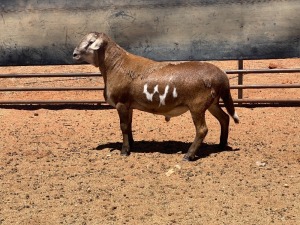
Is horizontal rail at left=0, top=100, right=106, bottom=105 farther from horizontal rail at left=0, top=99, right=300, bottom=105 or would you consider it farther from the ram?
the ram

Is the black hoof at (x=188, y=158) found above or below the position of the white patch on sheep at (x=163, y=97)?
below

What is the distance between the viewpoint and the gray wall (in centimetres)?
894

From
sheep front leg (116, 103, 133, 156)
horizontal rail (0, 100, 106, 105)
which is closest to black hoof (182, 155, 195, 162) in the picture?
sheep front leg (116, 103, 133, 156)

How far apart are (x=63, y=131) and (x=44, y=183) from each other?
7.74ft

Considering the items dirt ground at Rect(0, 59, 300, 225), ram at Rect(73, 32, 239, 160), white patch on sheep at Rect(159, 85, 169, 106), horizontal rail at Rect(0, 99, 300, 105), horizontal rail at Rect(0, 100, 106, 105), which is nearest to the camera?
dirt ground at Rect(0, 59, 300, 225)

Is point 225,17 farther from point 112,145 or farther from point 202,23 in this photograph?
point 112,145

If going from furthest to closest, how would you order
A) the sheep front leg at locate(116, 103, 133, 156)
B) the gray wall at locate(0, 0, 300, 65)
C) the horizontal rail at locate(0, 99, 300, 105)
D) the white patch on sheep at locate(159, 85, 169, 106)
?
the horizontal rail at locate(0, 99, 300, 105) → the gray wall at locate(0, 0, 300, 65) → the sheep front leg at locate(116, 103, 133, 156) → the white patch on sheep at locate(159, 85, 169, 106)

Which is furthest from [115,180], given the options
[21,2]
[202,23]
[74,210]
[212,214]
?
[21,2]

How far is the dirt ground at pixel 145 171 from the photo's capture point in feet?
17.2

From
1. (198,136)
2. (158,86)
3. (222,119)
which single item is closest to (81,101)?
(158,86)

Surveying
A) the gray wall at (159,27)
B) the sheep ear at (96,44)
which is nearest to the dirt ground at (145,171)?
the gray wall at (159,27)

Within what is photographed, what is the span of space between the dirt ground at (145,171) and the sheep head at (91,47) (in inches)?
47.7

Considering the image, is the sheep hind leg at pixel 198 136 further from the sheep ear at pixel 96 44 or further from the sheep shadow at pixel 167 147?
the sheep ear at pixel 96 44

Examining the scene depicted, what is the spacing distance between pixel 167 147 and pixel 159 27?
2.50 m
